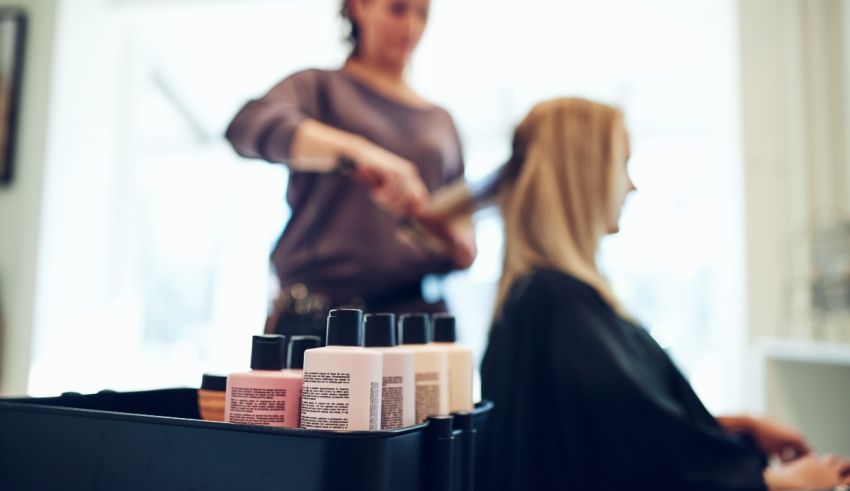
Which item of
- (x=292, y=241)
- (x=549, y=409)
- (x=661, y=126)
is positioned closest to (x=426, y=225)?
(x=292, y=241)

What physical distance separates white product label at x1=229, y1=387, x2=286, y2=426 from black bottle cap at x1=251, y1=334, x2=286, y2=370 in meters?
0.03

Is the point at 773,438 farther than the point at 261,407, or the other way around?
the point at 773,438

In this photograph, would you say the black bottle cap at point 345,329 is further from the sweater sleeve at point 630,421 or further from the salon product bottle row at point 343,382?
the sweater sleeve at point 630,421

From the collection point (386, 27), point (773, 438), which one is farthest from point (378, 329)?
point (386, 27)

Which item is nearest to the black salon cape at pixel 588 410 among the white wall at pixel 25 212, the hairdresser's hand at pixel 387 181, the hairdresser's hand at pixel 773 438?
the hairdresser's hand at pixel 773 438

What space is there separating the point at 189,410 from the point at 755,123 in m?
1.39

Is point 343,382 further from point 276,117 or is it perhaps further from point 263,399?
point 276,117

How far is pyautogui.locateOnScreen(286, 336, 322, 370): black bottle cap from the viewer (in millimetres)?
549

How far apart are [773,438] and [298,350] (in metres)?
0.89

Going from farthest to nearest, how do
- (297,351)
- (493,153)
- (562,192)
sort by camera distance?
(493,153) < (562,192) < (297,351)

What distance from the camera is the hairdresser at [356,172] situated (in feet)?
4.15

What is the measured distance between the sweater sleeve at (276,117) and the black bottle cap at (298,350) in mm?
772

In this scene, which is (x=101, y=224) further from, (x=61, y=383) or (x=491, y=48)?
(x=491, y=48)

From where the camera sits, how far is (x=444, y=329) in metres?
0.64
